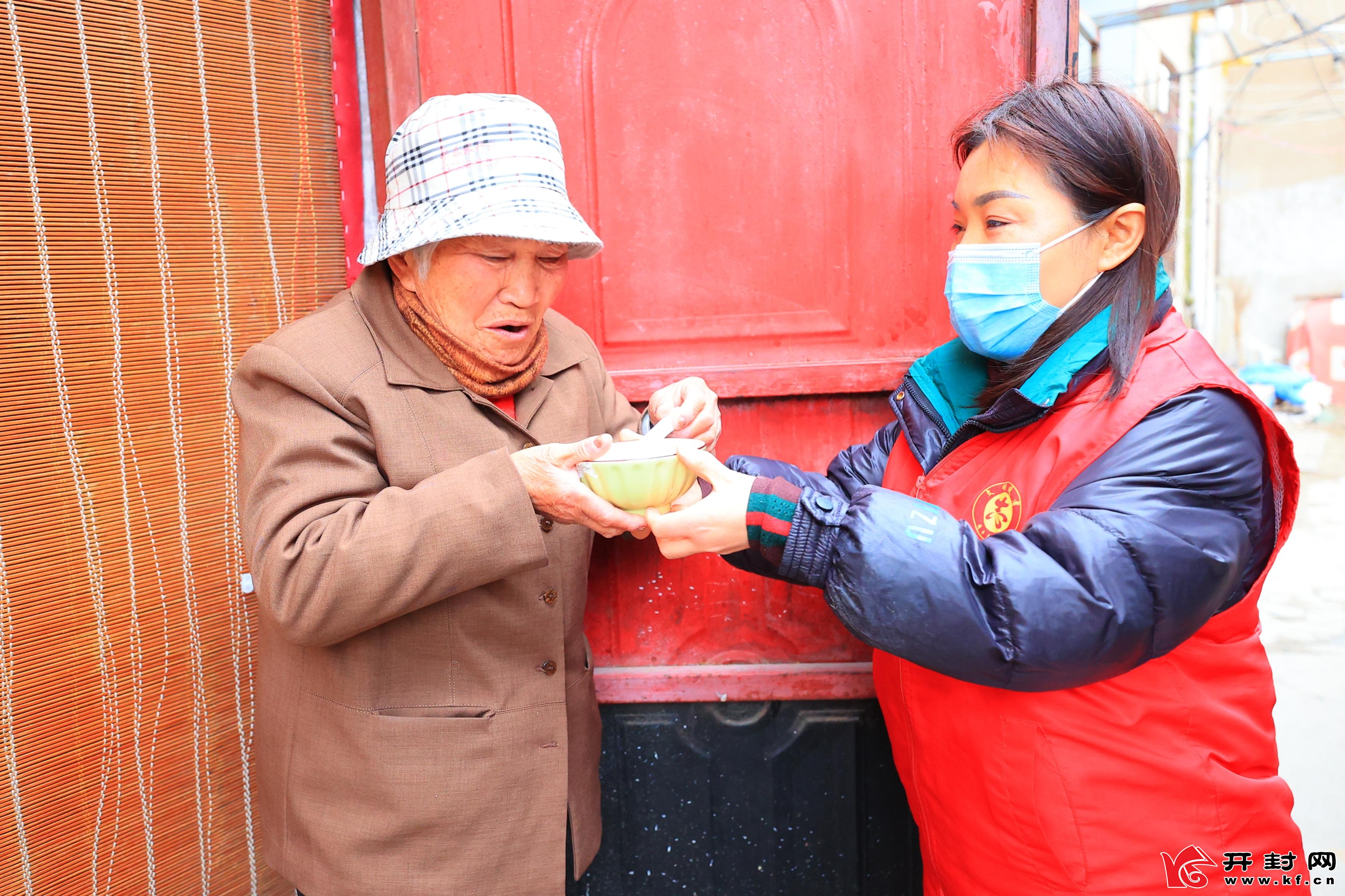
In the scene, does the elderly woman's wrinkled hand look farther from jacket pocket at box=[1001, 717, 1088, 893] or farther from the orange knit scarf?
jacket pocket at box=[1001, 717, 1088, 893]

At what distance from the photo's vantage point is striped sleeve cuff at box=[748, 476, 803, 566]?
137 centimetres

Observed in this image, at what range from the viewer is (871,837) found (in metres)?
2.24

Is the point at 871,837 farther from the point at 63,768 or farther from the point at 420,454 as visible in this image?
the point at 63,768

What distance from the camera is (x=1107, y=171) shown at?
59.4 inches

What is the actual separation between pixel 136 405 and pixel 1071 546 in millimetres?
1846

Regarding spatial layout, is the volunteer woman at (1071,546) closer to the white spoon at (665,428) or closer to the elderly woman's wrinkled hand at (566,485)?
the elderly woman's wrinkled hand at (566,485)

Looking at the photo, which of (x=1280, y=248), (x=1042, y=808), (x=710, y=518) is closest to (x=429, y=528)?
(x=710, y=518)

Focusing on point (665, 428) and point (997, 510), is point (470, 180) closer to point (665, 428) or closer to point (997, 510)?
point (665, 428)

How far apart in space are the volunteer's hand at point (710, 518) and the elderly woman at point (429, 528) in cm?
7

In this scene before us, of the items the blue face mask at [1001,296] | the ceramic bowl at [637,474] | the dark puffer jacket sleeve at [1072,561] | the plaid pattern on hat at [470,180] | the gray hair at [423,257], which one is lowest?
the dark puffer jacket sleeve at [1072,561]

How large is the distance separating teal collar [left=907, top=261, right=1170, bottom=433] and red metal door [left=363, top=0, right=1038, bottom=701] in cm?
32

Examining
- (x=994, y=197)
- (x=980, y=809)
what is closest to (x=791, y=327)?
(x=994, y=197)

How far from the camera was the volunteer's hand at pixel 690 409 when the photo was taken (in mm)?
1766

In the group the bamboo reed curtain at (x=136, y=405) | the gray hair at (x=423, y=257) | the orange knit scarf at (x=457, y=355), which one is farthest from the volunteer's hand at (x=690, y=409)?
the bamboo reed curtain at (x=136, y=405)
